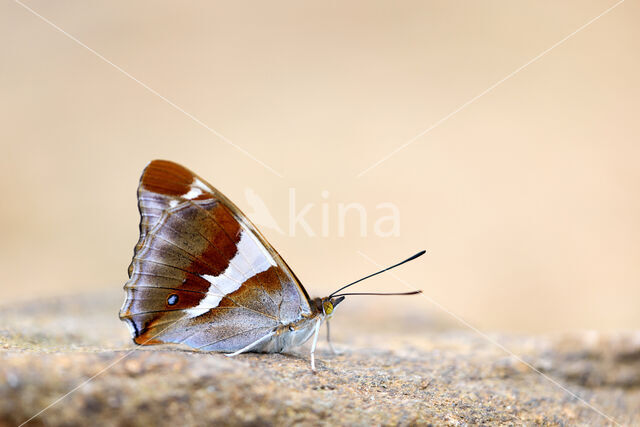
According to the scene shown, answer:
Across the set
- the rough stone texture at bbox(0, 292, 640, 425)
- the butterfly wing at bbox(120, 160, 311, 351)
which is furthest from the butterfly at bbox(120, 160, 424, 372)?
the rough stone texture at bbox(0, 292, 640, 425)

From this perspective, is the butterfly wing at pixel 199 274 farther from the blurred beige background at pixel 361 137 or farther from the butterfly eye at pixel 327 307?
the blurred beige background at pixel 361 137

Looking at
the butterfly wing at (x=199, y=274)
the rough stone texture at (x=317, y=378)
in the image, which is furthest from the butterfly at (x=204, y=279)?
the rough stone texture at (x=317, y=378)

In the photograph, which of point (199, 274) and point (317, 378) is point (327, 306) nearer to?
point (317, 378)

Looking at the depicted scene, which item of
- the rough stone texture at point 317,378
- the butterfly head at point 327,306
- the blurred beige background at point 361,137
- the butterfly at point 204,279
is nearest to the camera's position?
the rough stone texture at point 317,378

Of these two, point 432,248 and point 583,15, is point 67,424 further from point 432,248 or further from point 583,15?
point 583,15

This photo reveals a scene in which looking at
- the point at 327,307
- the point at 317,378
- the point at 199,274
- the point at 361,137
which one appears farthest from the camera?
the point at 361,137

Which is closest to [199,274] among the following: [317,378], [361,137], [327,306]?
[327,306]
